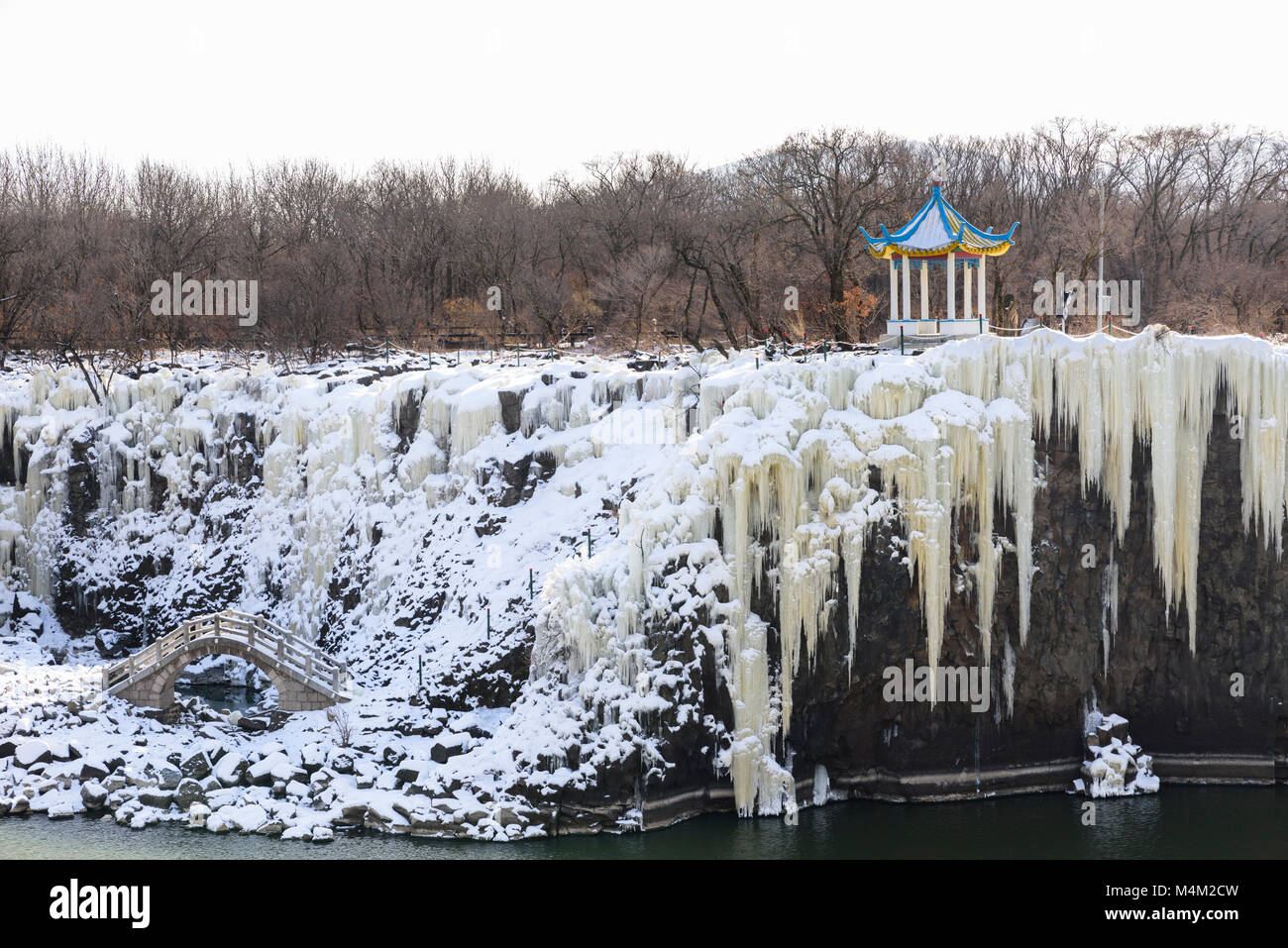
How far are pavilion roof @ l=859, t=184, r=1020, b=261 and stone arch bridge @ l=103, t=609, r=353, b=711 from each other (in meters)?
16.3

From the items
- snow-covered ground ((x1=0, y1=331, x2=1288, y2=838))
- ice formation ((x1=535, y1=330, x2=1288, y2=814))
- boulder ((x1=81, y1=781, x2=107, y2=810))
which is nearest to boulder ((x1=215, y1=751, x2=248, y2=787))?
snow-covered ground ((x1=0, y1=331, x2=1288, y2=838))

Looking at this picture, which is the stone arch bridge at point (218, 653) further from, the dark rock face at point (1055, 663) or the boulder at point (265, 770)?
the dark rock face at point (1055, 663)

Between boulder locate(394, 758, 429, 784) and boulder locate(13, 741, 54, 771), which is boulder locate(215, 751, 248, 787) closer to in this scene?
boulder locate(394, 758, 429, 784)

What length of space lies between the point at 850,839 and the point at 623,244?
37.4 m

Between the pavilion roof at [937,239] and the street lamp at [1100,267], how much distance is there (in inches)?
149

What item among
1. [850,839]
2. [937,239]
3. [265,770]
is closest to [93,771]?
[265,770]

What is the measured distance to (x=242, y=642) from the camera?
1258 inches

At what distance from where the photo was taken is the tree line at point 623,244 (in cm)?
4753

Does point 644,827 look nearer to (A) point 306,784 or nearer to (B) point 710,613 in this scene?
(B) point 710,613

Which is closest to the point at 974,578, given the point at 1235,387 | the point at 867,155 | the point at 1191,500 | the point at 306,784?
the point at 1191,500

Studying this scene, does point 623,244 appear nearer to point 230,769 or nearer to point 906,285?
point 906,285

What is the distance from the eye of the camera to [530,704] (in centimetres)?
2859

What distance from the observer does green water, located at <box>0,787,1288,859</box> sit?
83.7ft

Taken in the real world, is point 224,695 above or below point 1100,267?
below
